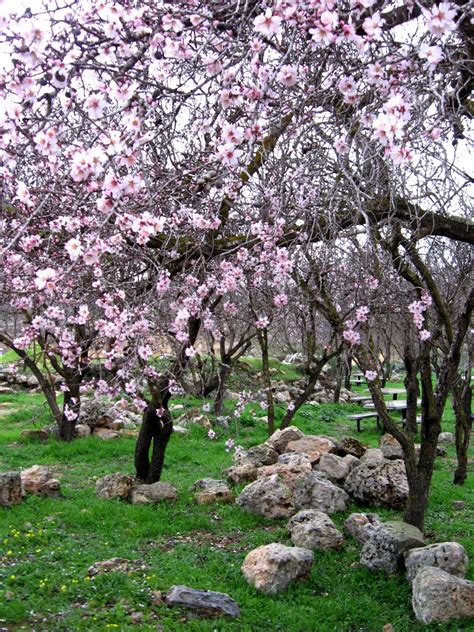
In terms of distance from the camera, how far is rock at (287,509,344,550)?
5980 millimetres

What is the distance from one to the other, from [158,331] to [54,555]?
7.43 feet

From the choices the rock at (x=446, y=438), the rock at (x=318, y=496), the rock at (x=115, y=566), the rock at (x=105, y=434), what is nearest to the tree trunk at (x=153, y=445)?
the rock at (x=318, y=496)

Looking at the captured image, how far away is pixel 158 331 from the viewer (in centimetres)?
522

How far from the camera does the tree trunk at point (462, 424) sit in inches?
374

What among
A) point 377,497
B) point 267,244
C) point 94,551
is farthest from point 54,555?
point 377,497

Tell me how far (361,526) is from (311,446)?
132 inches

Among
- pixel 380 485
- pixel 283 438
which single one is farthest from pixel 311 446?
pixel 380 485

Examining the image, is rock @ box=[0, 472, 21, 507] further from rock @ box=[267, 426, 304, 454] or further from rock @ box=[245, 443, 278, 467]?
rock @ box=[267, 426, 304, 454]

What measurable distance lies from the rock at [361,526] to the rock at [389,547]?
26 centimetres

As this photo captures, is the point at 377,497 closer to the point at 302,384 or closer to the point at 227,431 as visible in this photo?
the point at 227,431

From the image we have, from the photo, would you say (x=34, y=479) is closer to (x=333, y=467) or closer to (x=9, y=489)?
(x=9, y=489)

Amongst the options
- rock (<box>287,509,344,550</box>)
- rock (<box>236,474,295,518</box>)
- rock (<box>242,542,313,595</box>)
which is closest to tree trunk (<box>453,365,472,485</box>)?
rock (<box>236,474,295,518</box>)

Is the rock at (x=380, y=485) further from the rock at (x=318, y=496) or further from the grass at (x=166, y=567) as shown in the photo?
the rock at (x=318, y=496)

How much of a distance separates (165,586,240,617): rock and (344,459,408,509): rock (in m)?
3.45
